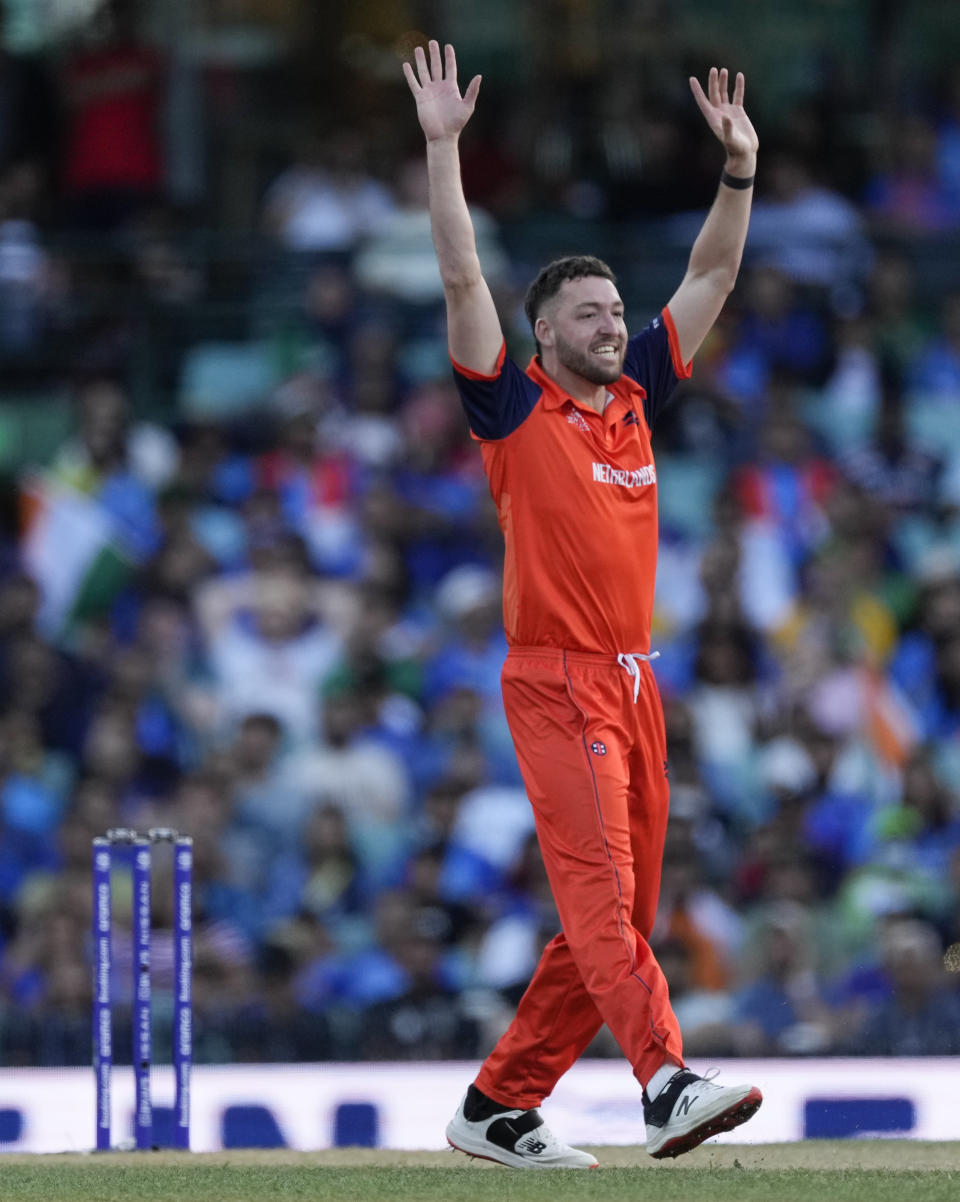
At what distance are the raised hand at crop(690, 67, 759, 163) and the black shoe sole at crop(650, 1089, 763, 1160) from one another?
2590 mm

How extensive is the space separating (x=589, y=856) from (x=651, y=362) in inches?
57.2

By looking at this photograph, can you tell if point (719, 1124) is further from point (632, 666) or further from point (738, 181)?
point (738, 181)

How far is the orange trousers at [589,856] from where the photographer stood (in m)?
5.78

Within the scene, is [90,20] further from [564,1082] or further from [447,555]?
[564,1082]

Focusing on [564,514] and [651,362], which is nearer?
[564,514]

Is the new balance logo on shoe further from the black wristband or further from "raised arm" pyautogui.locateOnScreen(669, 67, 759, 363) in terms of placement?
the black wristband

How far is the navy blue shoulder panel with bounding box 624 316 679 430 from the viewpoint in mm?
6488

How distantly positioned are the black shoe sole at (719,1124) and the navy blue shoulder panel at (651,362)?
6.39 feet

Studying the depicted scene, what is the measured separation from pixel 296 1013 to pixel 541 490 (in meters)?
3.17

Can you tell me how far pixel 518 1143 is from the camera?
6.34 metres

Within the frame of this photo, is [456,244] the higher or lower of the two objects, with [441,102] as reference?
lower

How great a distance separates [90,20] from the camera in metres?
14.0

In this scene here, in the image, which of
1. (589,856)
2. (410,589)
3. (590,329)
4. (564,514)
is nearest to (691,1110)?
(589,856)

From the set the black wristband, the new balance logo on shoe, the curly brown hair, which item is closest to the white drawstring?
the curly brown hair
